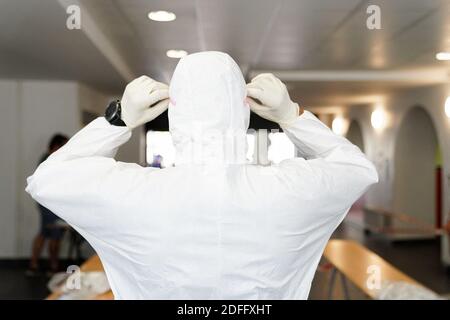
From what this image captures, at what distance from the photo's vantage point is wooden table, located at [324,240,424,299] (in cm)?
183

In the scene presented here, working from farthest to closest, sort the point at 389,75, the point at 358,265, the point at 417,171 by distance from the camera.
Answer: the point at 417,171 → the point at 389,75 → the point at 358,265

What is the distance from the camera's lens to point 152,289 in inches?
28.9

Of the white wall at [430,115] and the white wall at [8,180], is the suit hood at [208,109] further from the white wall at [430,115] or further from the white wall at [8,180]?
the white wall at [8,180]

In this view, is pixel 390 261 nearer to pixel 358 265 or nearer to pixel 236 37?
pixel 358 265

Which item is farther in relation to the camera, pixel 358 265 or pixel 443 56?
pixel 443 56

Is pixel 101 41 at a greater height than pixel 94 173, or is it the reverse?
pixel 101 41

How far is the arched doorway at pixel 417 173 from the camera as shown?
5324 millimetres

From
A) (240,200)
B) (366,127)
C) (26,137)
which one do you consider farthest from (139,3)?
(26,137)

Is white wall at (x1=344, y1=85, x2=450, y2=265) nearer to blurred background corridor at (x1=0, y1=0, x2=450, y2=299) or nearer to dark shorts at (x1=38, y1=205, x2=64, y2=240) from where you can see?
blurred background corridor at (x1=0, y1=0, x2=450, y2=299)

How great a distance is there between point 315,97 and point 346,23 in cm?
132

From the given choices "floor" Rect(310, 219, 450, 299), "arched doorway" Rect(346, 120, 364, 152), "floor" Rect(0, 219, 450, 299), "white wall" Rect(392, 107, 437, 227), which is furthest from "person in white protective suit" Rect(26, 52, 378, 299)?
"white wall" Rect(392, 107, 437, 227)

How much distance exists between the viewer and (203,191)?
681 millimetres

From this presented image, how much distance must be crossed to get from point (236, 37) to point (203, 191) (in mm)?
1893

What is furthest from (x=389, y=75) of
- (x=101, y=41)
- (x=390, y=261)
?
(x=101, y=41)
